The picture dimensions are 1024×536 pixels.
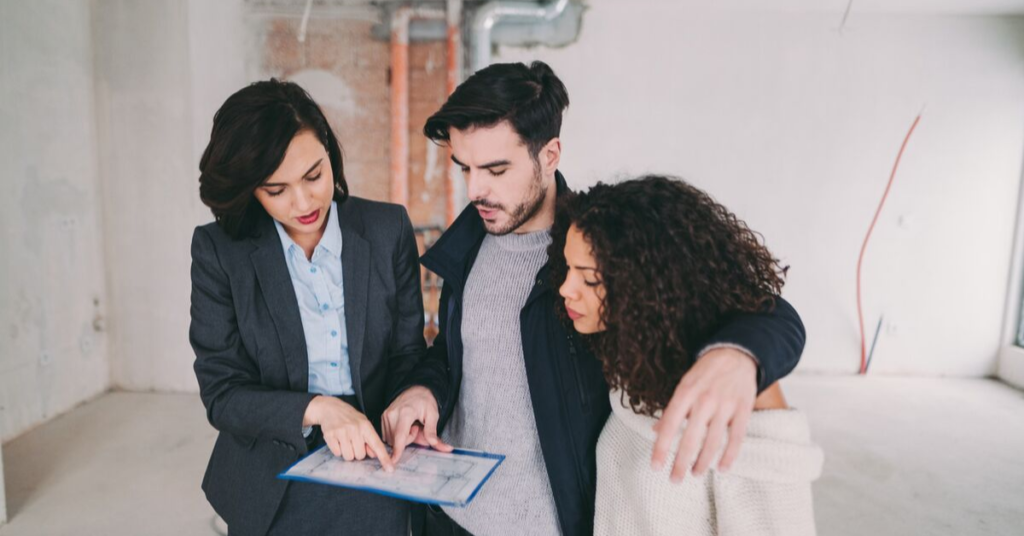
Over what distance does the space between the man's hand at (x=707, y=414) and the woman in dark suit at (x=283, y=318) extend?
0.50m

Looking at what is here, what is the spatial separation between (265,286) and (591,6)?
3.38 metres

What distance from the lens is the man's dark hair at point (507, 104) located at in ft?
3.73

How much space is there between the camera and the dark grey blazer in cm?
97

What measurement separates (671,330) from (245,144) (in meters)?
0.73

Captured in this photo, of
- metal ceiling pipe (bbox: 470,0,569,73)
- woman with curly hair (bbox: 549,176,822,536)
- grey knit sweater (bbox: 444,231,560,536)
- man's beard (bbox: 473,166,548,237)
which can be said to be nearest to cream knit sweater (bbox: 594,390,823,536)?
woman with curly hair (bbox: 549,176,822,536)

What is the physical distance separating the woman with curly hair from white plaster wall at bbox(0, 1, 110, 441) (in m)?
3.17

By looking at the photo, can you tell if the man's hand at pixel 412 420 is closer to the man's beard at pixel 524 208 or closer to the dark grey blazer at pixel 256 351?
the dark grey blazer at pixel 256 351

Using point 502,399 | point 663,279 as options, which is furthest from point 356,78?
point 663,279

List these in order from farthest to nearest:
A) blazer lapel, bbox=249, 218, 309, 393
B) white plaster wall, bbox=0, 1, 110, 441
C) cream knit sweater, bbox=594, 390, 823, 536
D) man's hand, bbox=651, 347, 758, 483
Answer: white plaster wall, bbox=0, 1, 110, 441 < blazer lapel, bbox=249, 218, 309, 393 < cream knit sweater, bbox=594, 390, 823, 536 < man's hand, bbox=651, 347, 758, 483

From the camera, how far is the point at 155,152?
3.37 metres

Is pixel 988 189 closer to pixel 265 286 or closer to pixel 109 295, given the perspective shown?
pixel 265 286

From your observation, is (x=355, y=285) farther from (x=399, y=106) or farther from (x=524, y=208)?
(x=399, y=106)

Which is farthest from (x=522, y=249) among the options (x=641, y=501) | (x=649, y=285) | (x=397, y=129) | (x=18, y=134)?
(x=18, y=134)

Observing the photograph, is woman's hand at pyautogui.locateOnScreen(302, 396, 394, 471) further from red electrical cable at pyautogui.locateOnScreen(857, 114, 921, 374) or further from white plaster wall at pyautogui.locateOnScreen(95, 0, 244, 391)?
red electrical cable at pyautogui.locateOnScreen(857, 114, 921, 374)
